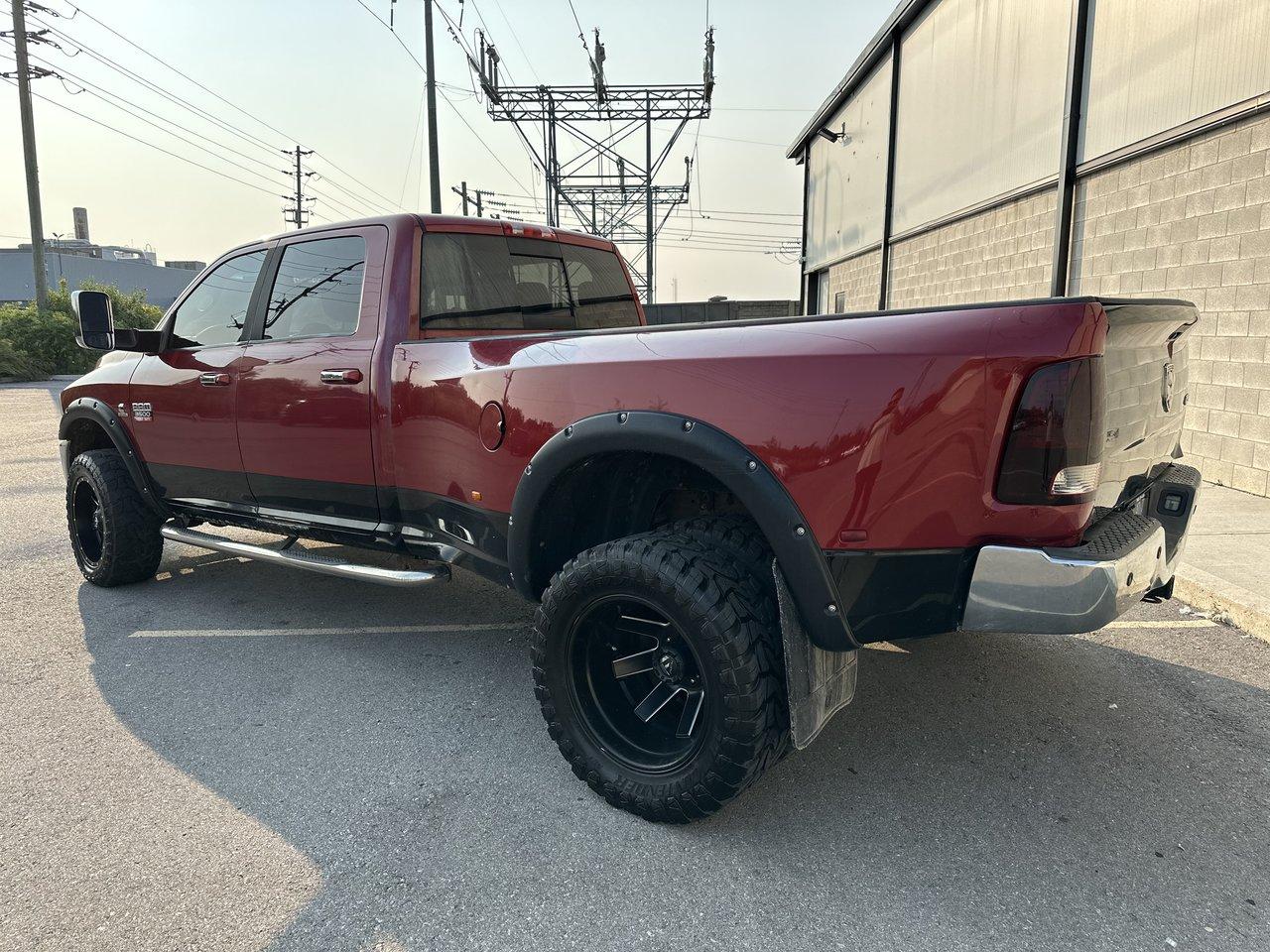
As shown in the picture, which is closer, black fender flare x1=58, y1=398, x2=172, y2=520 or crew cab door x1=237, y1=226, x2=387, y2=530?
crew cab door x1=237, y1=226, x2=387, y2=530

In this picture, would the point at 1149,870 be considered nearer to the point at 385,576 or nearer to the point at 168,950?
the point at 168,950

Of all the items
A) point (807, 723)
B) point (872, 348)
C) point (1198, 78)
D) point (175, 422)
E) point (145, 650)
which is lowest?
point (145, 650)

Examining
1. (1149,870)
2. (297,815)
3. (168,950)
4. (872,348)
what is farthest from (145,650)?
(1149,870)

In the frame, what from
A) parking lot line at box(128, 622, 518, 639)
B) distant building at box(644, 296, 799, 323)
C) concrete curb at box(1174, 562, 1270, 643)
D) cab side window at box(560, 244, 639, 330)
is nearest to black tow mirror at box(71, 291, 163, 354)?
parking lot line at box(128, 622, 518, 639)

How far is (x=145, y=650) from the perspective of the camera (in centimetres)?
404

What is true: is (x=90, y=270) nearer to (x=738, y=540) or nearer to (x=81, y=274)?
(x=81, y=274)

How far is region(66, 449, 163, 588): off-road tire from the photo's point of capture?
4812 millimetres

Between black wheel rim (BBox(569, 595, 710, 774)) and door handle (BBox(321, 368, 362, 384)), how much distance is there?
1598 mm

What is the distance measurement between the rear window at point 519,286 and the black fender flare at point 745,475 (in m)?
1.38

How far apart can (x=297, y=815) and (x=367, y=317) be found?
2.01 metres

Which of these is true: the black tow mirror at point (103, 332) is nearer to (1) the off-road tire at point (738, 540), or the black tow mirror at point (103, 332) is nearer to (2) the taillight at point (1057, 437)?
(1) the off-road tire at point (738, 540)

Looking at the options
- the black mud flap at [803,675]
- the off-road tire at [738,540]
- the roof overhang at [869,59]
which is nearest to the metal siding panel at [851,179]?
the roof overhang at [869,59]

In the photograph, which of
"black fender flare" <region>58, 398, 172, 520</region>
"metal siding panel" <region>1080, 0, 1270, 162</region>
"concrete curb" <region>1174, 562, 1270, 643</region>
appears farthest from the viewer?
"metal siding panel" <region>1080, 0, 1270, 162</region>

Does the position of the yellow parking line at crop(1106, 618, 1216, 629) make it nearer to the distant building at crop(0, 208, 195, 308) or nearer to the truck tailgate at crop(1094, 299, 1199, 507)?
the truck tailgate at crop(1094, 299, 1199, 507)
